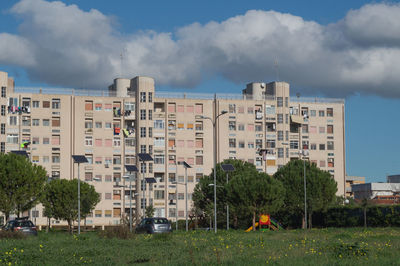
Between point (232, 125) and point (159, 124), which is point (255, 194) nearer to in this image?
point (159, 124)

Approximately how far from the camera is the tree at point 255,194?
230 ft

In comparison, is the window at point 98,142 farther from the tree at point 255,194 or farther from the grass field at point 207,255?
the grass field at point 207,255

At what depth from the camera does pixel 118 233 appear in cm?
4231

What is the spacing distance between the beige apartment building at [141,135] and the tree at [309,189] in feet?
98.6

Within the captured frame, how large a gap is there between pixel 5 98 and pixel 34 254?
8624 cm

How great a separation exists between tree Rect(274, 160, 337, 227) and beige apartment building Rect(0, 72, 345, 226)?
98.6 feet

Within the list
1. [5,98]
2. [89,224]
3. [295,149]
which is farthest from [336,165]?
[5,98]

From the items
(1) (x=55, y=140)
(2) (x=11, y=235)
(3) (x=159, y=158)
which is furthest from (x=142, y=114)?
(2) (x=11, y=235)

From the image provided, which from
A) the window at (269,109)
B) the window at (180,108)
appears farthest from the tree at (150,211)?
the window at (269,109)

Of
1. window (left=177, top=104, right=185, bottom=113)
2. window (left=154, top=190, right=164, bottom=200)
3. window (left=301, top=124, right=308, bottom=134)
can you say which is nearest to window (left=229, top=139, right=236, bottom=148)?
window (left=177, top=104, right=185, bottom=113)

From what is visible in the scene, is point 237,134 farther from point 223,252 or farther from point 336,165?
point 223,252

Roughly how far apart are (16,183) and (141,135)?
1849 inches

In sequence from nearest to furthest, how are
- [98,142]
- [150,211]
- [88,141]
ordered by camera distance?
[150,211] < [88,141] < [98,142]

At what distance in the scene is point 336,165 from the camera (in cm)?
12731
